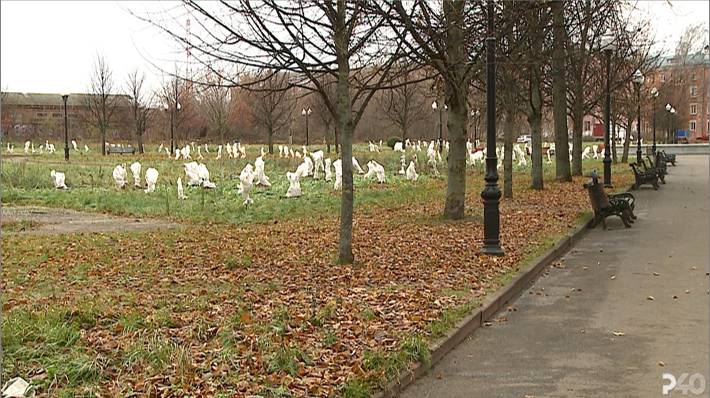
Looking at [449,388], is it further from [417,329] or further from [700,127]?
[700,127]

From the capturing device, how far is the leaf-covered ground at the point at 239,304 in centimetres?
538

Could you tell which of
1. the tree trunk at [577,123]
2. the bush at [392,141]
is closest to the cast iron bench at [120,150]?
the bush at [392,141]

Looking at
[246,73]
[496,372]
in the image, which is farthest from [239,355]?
[246,73]

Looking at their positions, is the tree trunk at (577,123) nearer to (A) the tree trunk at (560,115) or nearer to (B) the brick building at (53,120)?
(A) the tree trunk at (560,115)

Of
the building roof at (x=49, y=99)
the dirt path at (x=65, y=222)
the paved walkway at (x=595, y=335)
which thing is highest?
the building roof at (x=49, y=99)

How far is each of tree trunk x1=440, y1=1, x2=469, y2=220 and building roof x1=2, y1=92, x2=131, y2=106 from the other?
161 ft

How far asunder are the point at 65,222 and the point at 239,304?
10215mm

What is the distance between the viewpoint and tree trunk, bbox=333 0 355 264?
9305mm

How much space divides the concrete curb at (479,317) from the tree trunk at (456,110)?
2.61 m

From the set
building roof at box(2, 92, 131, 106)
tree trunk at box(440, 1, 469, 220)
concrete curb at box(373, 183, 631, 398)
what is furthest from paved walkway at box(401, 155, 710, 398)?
building roof at box(2, 92, 131, 106)

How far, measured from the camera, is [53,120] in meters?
71.6

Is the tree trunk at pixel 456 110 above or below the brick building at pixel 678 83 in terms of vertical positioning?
below

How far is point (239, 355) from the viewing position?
582 centimetres

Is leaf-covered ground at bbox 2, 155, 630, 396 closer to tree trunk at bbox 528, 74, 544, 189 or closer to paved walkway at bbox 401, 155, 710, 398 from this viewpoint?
paved walkway at bbox 401, 155, 710, 398
